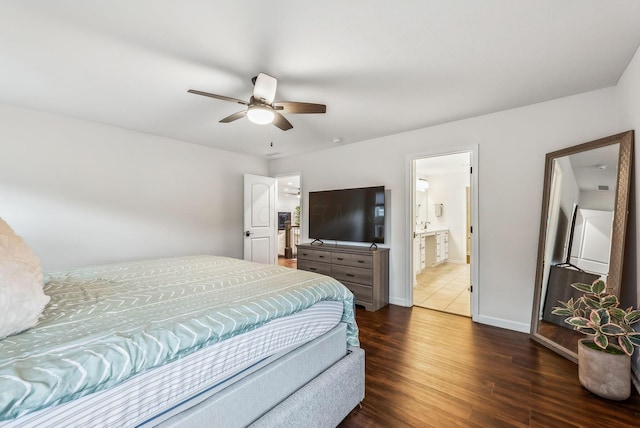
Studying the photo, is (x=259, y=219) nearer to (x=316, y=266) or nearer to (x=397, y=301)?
(x=316, y=266)

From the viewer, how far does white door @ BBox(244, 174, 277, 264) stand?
15.1ft

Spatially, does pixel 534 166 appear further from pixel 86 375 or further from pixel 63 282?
pixel 63 282

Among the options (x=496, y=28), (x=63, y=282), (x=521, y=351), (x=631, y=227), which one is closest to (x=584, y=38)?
(x=496, y=28)

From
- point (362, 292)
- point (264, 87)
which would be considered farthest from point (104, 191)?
point (362, 292)

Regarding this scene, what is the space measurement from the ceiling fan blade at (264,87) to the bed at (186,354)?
4.63ft

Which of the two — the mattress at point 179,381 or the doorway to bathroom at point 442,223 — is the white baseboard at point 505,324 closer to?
the doorway to bathroom at point 442,223

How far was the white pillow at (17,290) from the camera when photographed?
3.10 feet

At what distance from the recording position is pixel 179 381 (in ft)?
3.32

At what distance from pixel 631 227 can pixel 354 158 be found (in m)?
3.00

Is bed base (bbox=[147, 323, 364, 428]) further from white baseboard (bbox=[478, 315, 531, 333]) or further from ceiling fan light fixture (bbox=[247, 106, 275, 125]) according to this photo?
white baseboard (bbox=[478, 315, 531, 333])

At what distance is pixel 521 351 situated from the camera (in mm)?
2447

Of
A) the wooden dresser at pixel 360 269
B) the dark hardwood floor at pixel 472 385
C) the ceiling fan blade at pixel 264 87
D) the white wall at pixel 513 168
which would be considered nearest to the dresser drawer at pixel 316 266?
the wooden dresser at pixel 360 269

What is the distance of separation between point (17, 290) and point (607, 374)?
10.6ft

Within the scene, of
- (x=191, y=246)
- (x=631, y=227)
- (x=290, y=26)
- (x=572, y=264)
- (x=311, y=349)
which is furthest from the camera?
(x=191, y=246)
